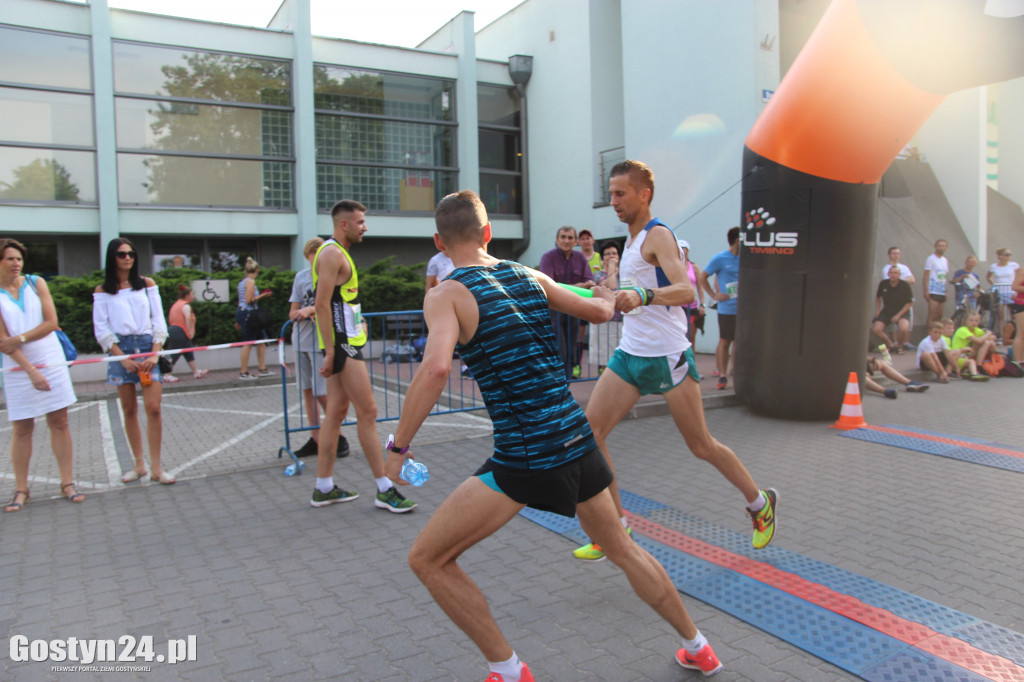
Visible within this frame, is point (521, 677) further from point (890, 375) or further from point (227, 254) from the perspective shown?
point (227, 254)

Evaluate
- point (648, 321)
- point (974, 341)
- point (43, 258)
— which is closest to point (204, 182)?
point (43, 258)

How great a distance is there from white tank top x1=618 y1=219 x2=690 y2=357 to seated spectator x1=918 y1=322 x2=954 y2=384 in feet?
27.0

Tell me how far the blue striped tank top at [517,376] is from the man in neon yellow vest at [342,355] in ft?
8.20

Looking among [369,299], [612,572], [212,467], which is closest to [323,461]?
[212,467]

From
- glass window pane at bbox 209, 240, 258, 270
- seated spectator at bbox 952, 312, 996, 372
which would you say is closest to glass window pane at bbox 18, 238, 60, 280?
glass window pane at bbox 209, 240, 258, 270

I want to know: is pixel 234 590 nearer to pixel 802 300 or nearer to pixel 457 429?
pixel 457 429

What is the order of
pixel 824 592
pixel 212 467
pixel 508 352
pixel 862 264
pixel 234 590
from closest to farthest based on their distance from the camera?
pixel 508 352 < pixel 824 592 < pixel 234 590 < pixel 212 467 < pixel 862 264

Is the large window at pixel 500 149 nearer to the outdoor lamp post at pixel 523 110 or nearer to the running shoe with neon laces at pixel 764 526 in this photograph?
the outdoor lamp post at pixel 523 110

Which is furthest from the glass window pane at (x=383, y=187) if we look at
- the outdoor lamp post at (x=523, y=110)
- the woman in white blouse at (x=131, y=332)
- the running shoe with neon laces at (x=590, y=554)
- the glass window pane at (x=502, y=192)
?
the running shoe with neon laces at (x=590, y=554)

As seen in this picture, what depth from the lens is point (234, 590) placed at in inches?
144

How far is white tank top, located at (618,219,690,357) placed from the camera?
3963mm

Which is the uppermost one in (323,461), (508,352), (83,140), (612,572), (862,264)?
(83,140)

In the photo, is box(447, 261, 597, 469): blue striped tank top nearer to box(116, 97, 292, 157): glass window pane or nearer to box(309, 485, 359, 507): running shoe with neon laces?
box(309, 485, 359, 507): running shoe with neon laces

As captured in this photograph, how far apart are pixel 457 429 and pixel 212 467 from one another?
248 centimetres
